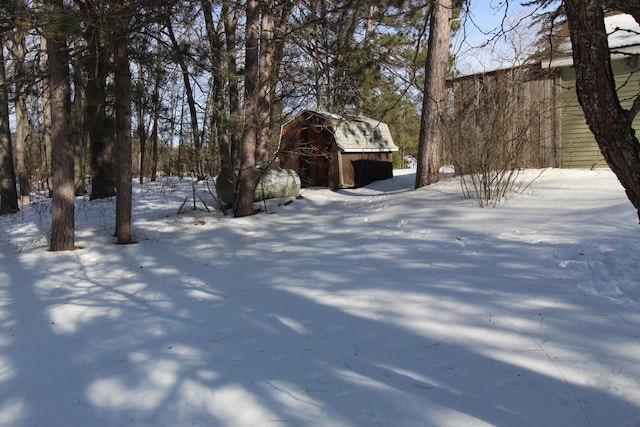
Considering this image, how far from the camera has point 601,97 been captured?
6.24 feet

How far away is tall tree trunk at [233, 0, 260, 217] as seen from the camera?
9.50m

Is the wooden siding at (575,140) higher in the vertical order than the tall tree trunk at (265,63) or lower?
lower

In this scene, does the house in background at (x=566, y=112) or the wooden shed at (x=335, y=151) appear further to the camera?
the wooden shed at (x=335, y=151)

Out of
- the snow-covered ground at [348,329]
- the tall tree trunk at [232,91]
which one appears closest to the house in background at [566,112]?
the tall tree trunk at [232,91]

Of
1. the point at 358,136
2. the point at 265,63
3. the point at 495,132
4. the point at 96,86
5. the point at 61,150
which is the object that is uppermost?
the point at 265,63

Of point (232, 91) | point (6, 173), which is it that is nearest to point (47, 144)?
point (6, 173)

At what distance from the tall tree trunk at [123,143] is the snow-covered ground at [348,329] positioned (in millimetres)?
987

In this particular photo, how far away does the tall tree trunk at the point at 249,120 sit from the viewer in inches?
374

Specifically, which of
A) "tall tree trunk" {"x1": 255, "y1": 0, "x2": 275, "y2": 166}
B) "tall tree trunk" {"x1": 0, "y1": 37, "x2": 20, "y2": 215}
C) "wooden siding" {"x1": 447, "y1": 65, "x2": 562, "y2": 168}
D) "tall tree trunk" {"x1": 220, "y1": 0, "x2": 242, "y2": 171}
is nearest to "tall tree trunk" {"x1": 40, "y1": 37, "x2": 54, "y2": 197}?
"tall tree trunk" {"x1": 0, "y1": 37, "x2": 20, "y2": 215}

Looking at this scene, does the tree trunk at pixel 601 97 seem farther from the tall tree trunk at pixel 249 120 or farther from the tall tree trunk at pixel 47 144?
the tall tree trunk at pixel 47 144

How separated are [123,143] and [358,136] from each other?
31.9 ft

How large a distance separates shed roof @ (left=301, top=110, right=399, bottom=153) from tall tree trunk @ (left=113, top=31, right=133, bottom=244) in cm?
709

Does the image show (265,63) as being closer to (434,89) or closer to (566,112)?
(434,89)

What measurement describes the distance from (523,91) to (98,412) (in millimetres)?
8654
